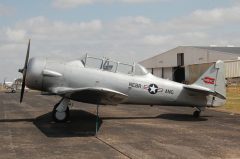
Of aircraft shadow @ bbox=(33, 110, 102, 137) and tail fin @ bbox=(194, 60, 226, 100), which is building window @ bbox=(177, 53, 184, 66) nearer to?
tail fin @ bbox=(194, 60, 226, 100)

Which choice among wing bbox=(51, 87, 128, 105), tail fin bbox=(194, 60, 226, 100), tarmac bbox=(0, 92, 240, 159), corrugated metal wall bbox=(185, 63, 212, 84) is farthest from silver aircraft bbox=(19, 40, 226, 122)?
corrugated metal wall bbox=(185, 63, 212, 84)

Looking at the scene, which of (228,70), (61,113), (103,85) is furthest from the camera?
(228,70)

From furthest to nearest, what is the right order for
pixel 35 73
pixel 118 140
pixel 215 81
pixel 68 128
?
pixel 215 81 < pixel 35 73 < pixel 68 128 < pixel 118 140

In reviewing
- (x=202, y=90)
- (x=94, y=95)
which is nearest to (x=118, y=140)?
(x=94, y=95)

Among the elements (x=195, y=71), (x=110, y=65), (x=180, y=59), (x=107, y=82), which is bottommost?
(x=107, y=82)

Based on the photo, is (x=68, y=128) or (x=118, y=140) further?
(x=68, y=128)

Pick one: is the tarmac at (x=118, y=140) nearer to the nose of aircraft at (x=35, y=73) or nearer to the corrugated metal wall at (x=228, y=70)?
the nose of aircraft at (x=35, y=73)

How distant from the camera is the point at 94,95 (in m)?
10.8

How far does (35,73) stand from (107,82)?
2684 millimetres

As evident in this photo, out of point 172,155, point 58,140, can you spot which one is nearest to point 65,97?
point 58,140

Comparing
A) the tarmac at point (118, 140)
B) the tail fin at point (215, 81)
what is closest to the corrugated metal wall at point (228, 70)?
the tail fin at point (215, 81)

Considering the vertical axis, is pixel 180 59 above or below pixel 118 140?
above

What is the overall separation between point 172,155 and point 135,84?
5.92 meters

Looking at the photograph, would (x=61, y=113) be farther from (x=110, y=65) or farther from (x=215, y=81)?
(x=215, y=81)
